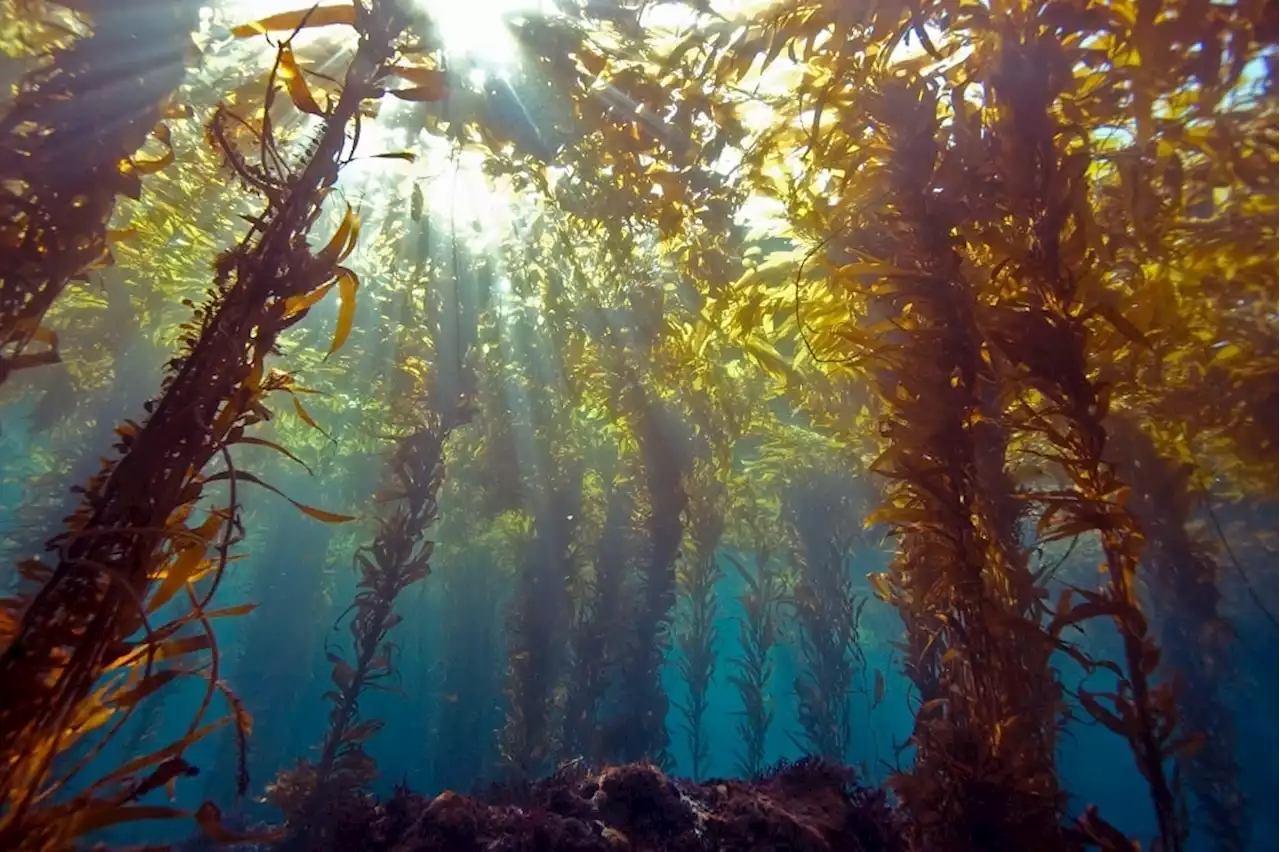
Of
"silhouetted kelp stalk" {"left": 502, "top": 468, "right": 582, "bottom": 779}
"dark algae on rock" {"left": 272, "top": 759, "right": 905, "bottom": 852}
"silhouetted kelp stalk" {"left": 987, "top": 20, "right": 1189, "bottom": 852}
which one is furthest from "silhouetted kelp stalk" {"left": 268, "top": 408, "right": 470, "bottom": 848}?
"silhouetted kelp stalk" {"left": 987, "top": 20, "right": 1189, "bottom": 852}

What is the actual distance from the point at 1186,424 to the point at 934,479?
351 centimetres

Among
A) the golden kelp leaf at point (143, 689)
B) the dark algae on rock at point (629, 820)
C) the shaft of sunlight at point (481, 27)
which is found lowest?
the dark algae on rock at point (629, 820)

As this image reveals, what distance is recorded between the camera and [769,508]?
1917 cm

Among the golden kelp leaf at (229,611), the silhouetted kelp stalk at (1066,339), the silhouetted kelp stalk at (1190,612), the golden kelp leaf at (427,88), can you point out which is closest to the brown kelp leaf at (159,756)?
the golden kelp leaf at (229,611)

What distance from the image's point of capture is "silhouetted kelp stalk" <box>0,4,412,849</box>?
141 centimetres

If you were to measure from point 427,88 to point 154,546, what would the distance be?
173cm

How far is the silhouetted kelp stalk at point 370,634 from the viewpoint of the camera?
240 inches

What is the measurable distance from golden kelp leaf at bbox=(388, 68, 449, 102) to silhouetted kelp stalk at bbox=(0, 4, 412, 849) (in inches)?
12.5

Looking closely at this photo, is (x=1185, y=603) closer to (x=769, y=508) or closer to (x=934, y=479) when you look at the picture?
(x=934, y=479)

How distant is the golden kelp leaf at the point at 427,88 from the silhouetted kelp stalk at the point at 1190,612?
5.94m

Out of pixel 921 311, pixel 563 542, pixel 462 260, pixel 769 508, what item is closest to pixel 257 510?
pixel 563 542

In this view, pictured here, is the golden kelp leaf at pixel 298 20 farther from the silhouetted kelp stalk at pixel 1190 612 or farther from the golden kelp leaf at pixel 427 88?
the silhouetted kelp stalk at pixel 1190 612

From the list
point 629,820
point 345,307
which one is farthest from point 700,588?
point 345,307

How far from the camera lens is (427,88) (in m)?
2.32
